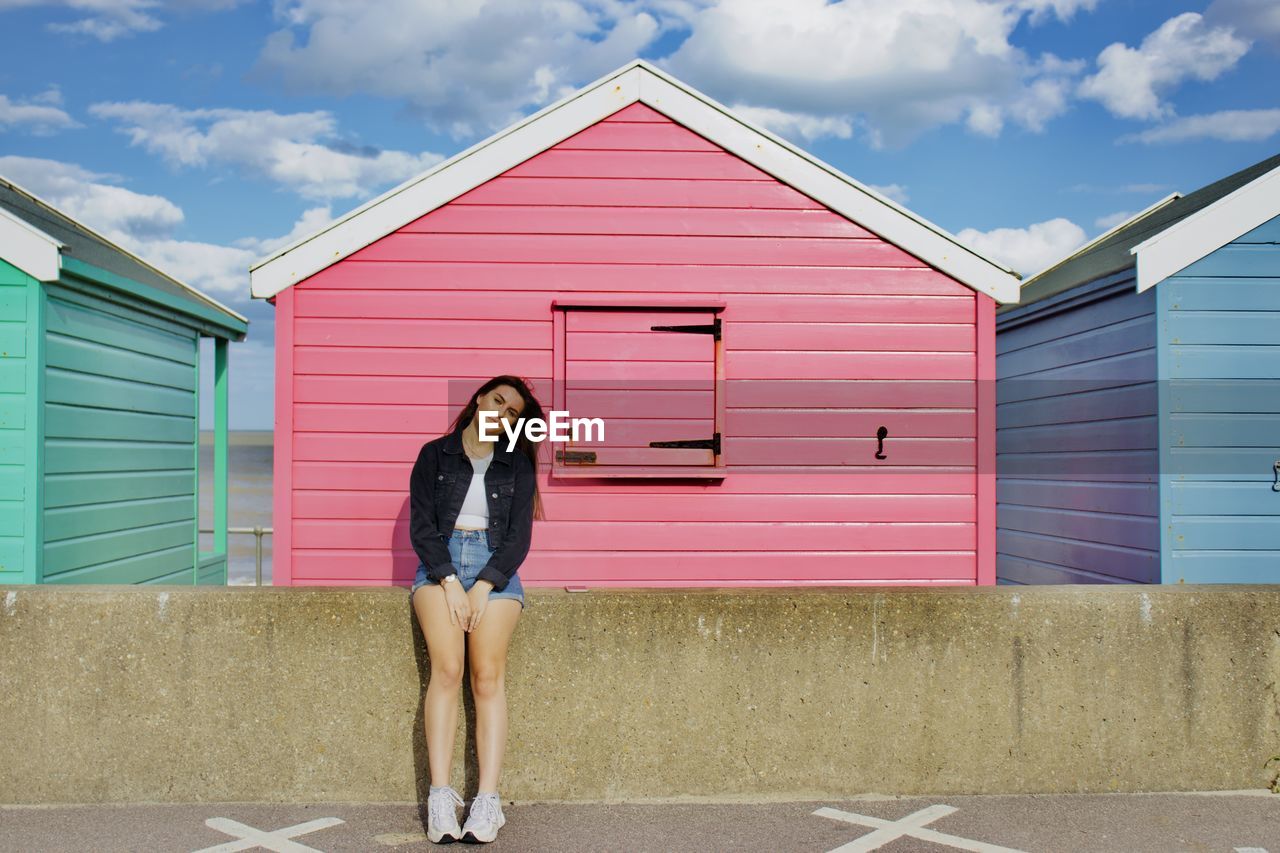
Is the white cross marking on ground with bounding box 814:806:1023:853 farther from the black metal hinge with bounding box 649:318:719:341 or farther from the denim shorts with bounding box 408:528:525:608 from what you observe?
the black metal hinge with bounding box 649:318:719:341

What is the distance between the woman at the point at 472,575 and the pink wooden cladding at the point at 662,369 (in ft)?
8.45

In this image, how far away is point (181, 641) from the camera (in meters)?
4.88

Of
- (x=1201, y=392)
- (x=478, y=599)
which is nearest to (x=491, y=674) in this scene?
(x=478, y=599)

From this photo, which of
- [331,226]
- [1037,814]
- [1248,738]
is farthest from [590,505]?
[1248,738]

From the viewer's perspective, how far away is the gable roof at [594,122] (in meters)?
7.27

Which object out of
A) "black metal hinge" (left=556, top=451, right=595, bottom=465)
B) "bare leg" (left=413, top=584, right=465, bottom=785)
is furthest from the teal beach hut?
"bare leg" (left=413, top=584, right=465, bottom=785)

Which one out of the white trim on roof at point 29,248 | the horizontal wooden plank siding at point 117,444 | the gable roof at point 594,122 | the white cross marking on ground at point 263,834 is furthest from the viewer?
the gable roof at point 594,122

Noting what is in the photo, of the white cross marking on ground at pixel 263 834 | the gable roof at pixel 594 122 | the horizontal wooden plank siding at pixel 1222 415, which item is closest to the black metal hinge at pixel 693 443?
the gable roof at pixel 594 122

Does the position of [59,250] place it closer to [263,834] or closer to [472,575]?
[472,575]

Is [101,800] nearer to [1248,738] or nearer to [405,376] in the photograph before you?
[405,376]

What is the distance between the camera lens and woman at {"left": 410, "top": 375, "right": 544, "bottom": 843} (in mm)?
4488

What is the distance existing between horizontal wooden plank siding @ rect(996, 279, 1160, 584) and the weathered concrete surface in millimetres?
2461

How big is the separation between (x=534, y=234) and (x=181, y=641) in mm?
3608

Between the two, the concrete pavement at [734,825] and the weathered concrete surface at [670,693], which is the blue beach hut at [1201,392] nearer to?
the weathered concrete surface at [670,693]
